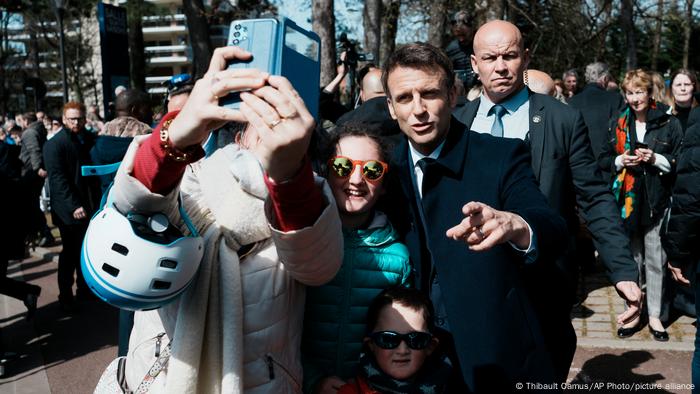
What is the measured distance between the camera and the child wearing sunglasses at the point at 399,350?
228cm

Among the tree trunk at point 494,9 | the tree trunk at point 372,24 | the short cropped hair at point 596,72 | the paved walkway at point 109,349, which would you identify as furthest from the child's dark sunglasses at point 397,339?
the tree trunk at point 494,9

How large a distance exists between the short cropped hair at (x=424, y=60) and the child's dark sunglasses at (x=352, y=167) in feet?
1.30

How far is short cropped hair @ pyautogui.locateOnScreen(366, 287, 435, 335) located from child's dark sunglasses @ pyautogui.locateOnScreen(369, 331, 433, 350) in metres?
0.04

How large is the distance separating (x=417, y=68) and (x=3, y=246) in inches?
208

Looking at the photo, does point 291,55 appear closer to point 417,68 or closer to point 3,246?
point 417,68

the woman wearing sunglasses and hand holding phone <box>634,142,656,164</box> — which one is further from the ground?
the woman wearing sunglasses

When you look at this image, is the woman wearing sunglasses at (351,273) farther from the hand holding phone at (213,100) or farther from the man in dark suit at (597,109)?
the man in dark suit at (597,109)

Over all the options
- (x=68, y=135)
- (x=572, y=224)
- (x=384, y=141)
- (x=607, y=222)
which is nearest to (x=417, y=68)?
(x=384, y=141)

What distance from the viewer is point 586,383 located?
Result: 5.08 meters

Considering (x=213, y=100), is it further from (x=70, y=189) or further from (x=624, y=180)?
(x=70, y=189)

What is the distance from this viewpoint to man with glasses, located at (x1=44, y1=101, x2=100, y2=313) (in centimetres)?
742

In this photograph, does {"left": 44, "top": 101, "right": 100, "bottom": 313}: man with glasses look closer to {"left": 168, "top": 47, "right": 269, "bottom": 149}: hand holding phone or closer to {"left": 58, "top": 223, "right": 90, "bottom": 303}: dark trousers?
{"left": 58, "top": 223, "right": 90, "bottom": 303}: dark trousers

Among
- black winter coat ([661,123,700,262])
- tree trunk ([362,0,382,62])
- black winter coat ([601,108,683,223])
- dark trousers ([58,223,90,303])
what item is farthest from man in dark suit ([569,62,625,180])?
dark trousers ([58,223,90,303])

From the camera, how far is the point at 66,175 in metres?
7.46
